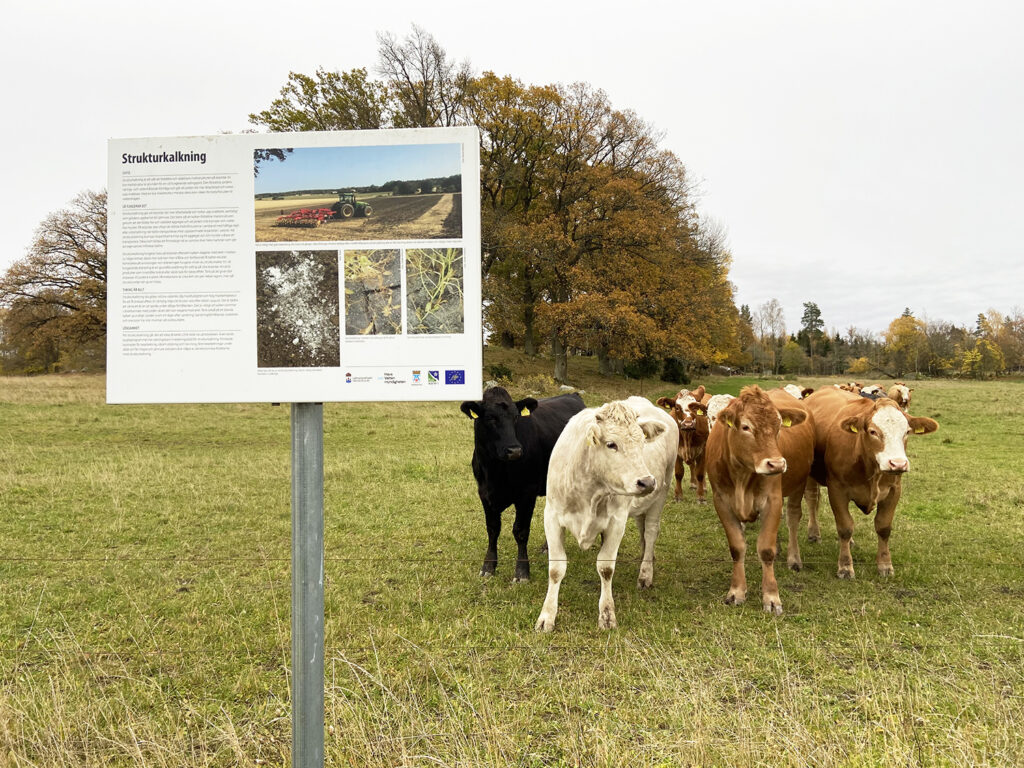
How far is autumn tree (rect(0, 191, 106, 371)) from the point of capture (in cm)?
3045

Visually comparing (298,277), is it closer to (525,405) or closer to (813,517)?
(525,405)

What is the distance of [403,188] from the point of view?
9.20 feet

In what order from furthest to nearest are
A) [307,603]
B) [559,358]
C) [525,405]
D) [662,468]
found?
[559,358] < [525,405] < [662,468] < [307,603]

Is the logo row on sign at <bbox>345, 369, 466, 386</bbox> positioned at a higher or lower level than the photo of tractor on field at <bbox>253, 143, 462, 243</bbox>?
lower

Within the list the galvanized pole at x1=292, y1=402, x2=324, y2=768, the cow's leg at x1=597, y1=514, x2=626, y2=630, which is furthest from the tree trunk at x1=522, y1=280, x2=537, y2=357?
the galvanized pole at x1=292, y1=402, x2=324, y2=768

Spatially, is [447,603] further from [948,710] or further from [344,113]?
[344,113]

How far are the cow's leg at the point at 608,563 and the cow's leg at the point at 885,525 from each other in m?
3.28

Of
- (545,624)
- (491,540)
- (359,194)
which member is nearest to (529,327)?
(491,540)

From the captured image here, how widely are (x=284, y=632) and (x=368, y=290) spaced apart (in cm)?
379

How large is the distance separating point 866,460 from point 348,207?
621cm

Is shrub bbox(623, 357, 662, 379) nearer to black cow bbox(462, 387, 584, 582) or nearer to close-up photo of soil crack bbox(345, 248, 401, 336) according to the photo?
black cow bbox(462, 387, 584, 582)

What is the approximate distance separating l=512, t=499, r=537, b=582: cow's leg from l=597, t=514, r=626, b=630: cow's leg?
3.98ft

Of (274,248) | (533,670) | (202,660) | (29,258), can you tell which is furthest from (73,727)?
(29,258)

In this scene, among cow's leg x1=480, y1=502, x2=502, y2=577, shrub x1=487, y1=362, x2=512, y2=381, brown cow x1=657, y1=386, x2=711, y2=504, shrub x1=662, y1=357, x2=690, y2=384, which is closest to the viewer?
cow's leg x1=480, y1=502, x2=502, y2=577
